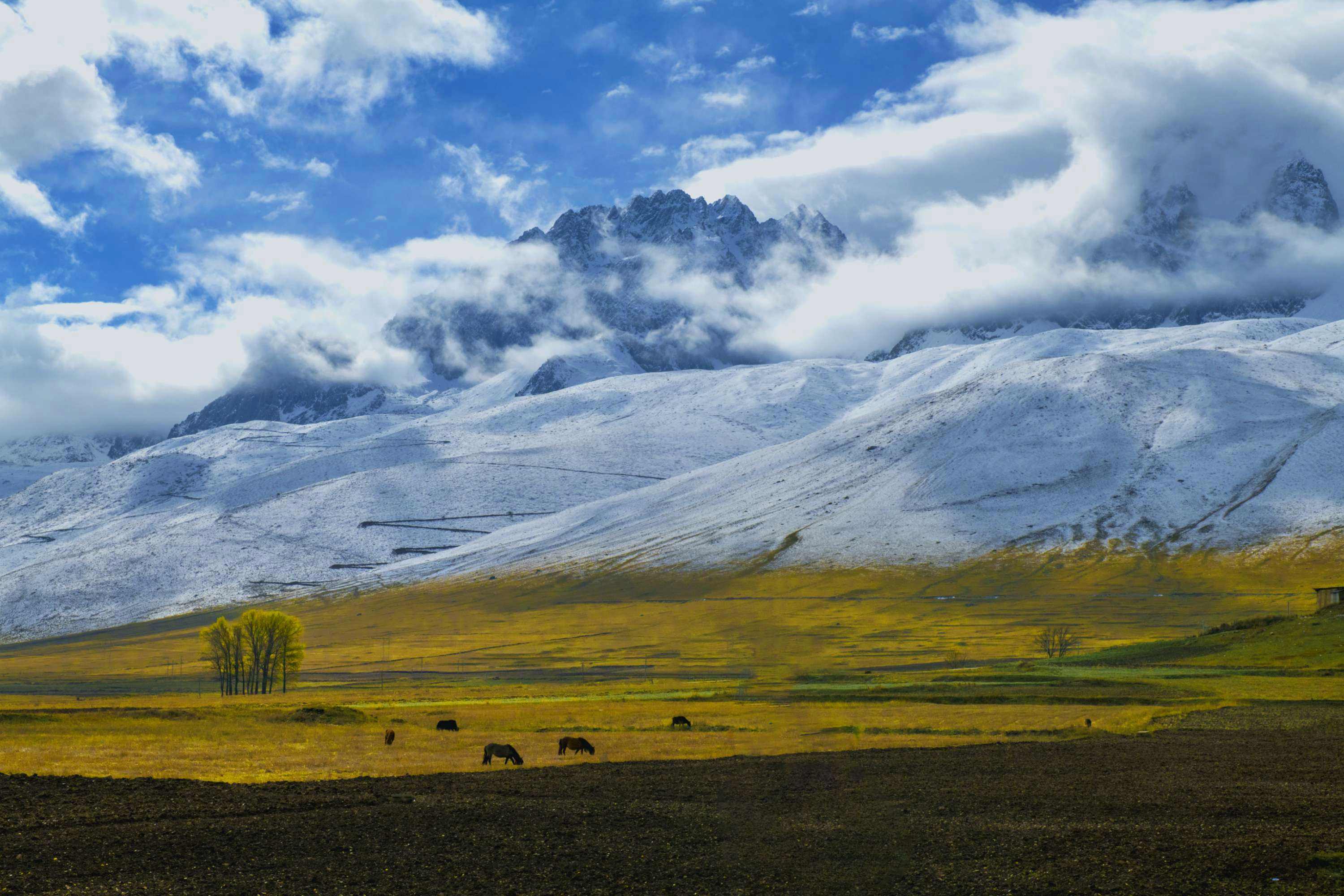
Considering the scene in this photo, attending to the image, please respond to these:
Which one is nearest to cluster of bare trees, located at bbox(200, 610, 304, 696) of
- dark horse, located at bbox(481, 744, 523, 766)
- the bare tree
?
the bare tree

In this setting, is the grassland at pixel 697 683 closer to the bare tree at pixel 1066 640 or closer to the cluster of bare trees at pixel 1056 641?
the bare tree at pixel 1066 640

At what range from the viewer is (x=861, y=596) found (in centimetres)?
18562

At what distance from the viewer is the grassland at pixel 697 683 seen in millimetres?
46219

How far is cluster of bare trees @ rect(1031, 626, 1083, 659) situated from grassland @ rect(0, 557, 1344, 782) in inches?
86.1

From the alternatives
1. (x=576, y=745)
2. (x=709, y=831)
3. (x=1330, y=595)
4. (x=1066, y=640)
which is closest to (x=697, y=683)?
(x=1066, y=640)

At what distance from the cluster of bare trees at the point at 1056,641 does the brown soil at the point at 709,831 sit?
77.8 meters

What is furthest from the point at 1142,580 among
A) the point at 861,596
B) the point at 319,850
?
the point at 319,850

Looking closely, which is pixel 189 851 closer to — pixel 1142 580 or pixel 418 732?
pixel 418 732

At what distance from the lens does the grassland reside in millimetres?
46219

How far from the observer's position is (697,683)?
96625 mm

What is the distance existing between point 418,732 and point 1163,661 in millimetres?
64730

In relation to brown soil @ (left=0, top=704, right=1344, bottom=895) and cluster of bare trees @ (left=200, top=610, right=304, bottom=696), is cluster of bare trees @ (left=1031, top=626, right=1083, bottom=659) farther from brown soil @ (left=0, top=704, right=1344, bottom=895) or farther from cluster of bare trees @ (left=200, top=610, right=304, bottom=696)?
cluster of bare trees @ (left=200, top=610, right=304, bottom=696)

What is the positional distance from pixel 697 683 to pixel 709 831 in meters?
70.1

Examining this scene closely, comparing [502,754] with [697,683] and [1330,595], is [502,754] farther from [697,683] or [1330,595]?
[1330,595]
